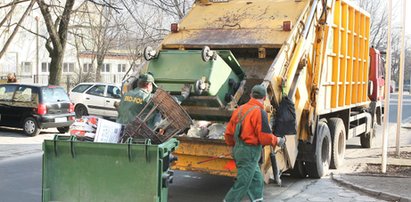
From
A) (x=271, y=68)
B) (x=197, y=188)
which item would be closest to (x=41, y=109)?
(x=197, y=188)

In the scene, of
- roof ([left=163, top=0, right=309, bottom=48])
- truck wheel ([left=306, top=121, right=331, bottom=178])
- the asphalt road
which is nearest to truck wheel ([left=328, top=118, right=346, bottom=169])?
truck wheel ([left=306, top=121, right=331, bottom=178])

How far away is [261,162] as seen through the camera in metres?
6.82

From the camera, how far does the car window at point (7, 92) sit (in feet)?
48.6

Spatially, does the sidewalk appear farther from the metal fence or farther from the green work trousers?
the metal fence

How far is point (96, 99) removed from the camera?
19.2 meters

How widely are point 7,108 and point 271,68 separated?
995 cm

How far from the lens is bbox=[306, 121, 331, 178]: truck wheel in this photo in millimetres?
8789

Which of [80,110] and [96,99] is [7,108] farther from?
[80,110]

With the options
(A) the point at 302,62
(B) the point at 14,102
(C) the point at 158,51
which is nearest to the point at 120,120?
(C) the point at 158,51

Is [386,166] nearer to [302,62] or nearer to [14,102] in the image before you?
[302,62]

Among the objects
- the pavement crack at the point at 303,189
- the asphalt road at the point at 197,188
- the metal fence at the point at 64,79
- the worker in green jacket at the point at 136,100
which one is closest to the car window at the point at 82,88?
the metal fence at the point at 64,79

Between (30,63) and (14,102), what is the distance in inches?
1180

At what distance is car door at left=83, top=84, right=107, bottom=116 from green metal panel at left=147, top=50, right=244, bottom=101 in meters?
11.8

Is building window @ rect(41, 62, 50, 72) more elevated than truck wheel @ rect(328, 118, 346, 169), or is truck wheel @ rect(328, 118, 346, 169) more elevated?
building window @ rect(41, 62, 50, 72)
